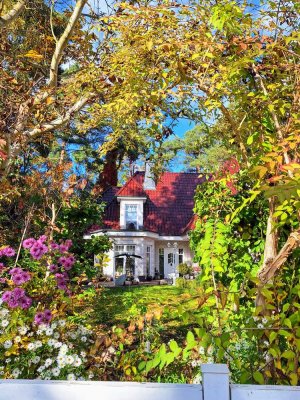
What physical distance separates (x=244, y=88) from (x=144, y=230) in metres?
17.9

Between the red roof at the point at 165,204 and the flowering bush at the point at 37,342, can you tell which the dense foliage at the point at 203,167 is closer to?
the flowering bush at the point at 37,342

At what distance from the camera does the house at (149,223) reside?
20.9m

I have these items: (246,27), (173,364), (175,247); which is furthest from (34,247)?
(175,247)

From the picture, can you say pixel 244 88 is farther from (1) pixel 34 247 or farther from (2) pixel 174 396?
(2) pixel 174 396

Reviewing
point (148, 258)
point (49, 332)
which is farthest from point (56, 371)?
point (148, 258)

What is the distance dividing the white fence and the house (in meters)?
18.5

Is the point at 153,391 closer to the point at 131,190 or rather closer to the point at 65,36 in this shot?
the point at 65,36

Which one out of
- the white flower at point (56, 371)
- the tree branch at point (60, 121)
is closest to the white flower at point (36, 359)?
the white flower at point (56, 371)

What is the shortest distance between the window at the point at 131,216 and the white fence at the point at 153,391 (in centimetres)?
1971

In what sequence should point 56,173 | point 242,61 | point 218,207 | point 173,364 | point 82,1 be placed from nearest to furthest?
point 242,61
point 173,364
point 82,1
point 218,207
point 56,173

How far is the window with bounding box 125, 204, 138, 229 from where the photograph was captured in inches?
830

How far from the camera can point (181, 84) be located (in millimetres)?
3566

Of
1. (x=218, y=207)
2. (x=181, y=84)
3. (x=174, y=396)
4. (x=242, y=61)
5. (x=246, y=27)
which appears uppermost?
(x=246, y=27)

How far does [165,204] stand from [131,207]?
2.55 m
